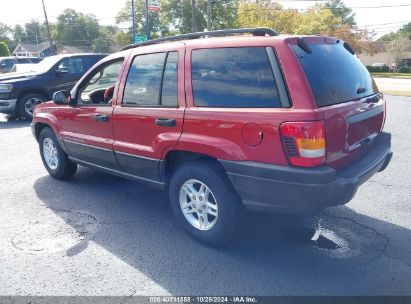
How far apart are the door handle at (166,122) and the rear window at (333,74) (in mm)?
1220

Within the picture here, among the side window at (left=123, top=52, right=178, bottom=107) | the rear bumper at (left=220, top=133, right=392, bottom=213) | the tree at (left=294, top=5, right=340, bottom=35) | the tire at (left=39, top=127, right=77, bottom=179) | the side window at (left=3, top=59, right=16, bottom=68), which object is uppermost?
the tree at (left=294, top=5, right=340, bottom=35)

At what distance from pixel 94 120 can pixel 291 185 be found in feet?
8.28

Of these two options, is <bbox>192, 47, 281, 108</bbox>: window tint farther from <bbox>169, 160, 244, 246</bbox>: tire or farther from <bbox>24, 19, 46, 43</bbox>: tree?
<bbox>24, 19, 46, 43</bbox>: tree

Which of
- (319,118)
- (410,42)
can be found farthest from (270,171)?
(410,42)

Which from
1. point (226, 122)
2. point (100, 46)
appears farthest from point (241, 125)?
point (100, 46)

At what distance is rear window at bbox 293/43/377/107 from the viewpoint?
9.03 feet

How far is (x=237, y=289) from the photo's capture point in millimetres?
2668

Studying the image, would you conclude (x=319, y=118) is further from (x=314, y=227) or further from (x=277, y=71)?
(x=314, y=227)

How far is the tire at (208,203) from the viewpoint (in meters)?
3.04

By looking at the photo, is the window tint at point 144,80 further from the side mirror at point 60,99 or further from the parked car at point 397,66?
the parked car at point 397,66

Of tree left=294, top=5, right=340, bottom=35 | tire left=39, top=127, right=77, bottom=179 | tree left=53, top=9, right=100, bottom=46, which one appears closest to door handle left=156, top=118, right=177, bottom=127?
tire left=39, top=127, right=77, bottom=179

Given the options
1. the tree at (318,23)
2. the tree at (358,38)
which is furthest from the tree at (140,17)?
the tree at (358,38)

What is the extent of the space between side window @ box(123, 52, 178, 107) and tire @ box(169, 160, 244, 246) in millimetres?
671

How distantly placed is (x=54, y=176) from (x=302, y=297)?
13.2ft
